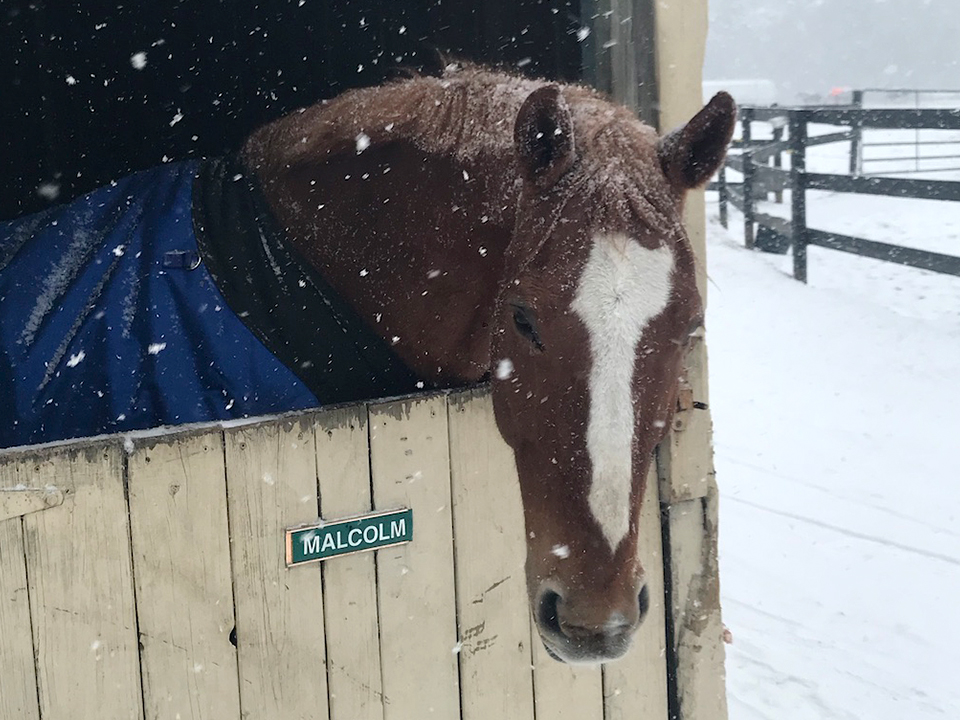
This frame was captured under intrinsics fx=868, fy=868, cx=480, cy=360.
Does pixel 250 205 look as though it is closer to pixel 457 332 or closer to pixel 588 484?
pixel 457 332

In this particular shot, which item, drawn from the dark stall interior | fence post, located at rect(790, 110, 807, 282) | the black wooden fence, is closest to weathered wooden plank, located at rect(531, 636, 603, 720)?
the dark stall interior

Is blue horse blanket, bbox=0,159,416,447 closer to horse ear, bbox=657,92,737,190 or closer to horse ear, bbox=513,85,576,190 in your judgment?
horse ear, bbox=513,85,576,190

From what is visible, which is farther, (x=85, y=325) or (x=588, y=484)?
(x=85, y=325)

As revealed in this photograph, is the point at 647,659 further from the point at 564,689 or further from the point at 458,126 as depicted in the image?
the point at 458,126

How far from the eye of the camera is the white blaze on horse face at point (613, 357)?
4.57 feet

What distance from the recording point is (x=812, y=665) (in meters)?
3.30

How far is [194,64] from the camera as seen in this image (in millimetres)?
3211

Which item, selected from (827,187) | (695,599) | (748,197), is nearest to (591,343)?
(695,599)

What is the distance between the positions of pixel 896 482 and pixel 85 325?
4.66 metres

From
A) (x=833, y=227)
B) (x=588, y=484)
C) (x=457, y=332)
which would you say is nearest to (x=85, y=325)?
(x=457, y=332)

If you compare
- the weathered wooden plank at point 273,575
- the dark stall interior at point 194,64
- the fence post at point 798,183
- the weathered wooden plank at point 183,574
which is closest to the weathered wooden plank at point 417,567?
the weathered wooden plank at point 273,575

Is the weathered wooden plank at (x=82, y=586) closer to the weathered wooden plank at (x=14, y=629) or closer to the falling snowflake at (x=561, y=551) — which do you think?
the weathered wooden plank at (x=14, y=629)

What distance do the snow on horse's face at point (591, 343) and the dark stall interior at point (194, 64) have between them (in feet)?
5.47

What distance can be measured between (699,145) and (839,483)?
4.04 meters
